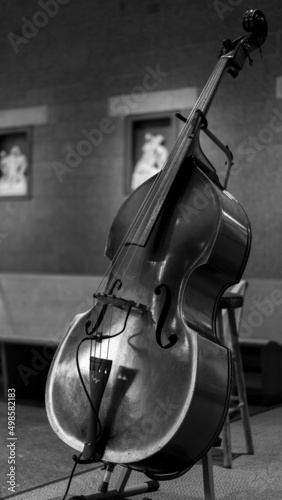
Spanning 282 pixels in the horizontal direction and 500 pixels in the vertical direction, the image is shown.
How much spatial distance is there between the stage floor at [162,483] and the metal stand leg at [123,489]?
0.03m

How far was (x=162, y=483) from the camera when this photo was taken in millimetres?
2361

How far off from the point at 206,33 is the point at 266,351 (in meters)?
2.34

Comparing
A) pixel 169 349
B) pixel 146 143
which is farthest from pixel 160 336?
pixel 146 143

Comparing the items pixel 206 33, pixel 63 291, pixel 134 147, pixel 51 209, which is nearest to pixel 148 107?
pixel 134 147

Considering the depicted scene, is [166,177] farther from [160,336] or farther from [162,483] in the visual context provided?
[162,483]

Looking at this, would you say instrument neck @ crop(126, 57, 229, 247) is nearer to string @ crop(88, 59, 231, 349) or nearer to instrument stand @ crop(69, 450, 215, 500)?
string @ crop(88, 59, 231, 349)

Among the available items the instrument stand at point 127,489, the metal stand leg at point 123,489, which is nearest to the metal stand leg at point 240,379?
the metal stand leg at point 123,489

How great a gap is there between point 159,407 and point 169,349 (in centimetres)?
14

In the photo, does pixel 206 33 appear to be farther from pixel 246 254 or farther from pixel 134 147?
pixel 246 254

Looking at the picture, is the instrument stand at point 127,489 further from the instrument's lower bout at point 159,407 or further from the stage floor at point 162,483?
the instrument's lower bout at point 159,407

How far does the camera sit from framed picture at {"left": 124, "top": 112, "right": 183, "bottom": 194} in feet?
16.4

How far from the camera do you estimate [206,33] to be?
488cm

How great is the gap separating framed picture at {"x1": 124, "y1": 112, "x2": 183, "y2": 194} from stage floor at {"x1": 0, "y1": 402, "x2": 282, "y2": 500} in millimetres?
2315

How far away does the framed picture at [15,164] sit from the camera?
559 centimetres
